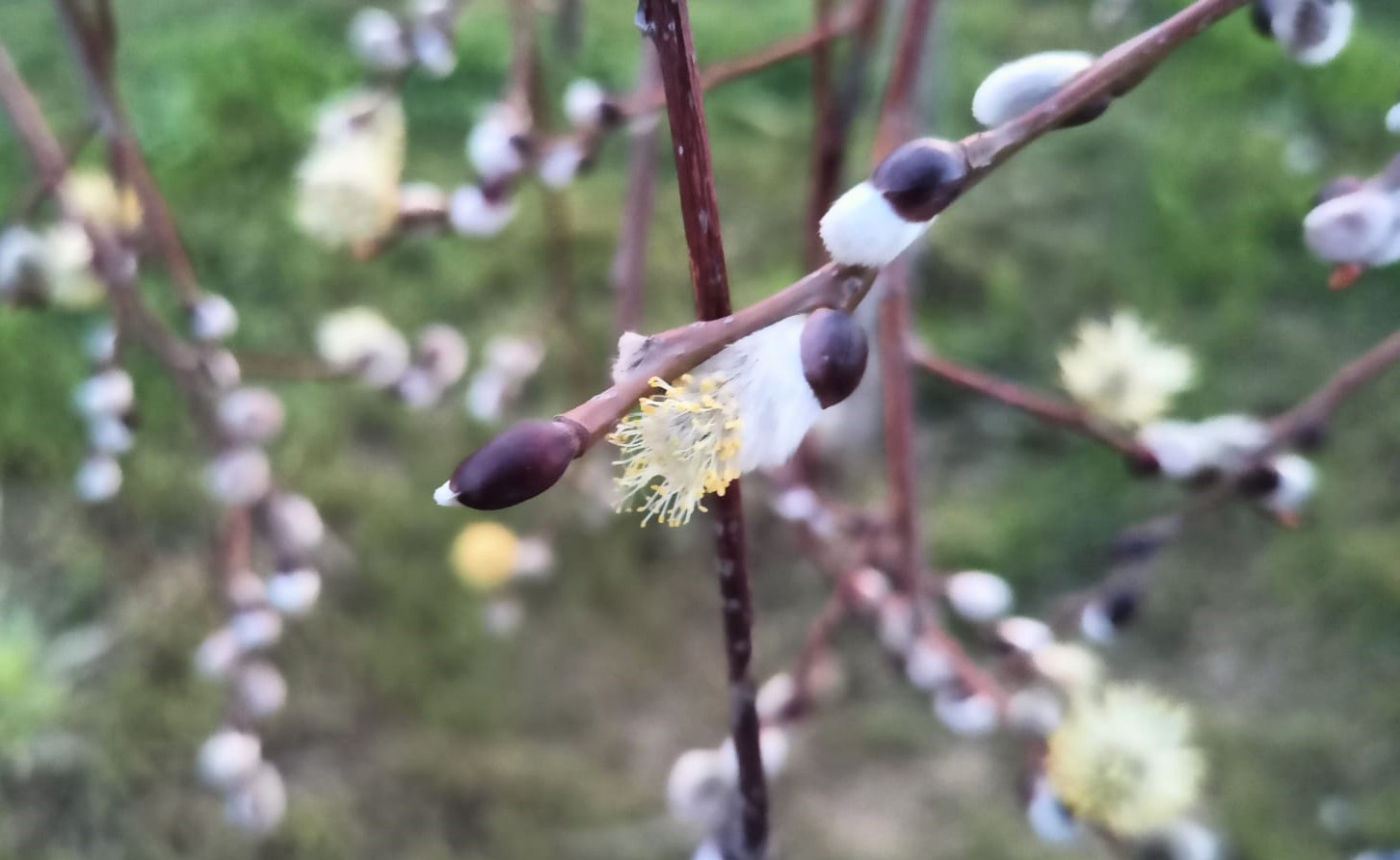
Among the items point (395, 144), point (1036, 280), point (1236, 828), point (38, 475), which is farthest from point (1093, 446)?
point (38, 475)

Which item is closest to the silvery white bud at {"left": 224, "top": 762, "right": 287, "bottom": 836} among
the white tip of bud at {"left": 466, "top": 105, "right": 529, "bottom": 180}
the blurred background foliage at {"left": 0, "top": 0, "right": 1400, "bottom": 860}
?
the blurred background foliage at {"left": 0, "top": 0, "right": 1400, "bottom": 860}

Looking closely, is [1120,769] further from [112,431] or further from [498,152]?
[112,431]

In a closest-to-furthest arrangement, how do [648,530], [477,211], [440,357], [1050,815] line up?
[1050,815], [477,211], [440,357], [648,530]

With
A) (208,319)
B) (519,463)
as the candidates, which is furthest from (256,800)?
(519,463)

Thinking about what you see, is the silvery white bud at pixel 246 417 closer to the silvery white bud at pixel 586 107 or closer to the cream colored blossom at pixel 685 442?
the silvery white bud at pixel 586 107

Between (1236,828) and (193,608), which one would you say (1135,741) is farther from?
(193,608)

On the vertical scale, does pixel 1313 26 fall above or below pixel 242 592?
above
